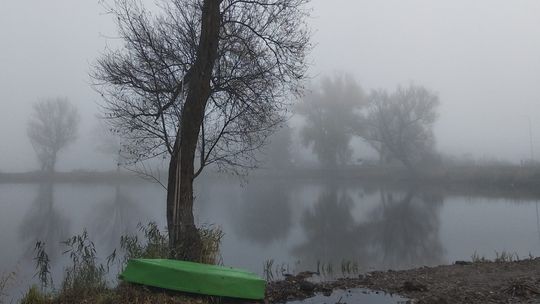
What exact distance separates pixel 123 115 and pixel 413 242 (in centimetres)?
1262

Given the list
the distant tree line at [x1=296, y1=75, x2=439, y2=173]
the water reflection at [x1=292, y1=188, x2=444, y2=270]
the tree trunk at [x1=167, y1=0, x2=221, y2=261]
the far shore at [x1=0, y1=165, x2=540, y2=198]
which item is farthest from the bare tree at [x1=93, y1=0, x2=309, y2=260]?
the distant tree line at [x1=296, y1=75, x2=439, y2=173]

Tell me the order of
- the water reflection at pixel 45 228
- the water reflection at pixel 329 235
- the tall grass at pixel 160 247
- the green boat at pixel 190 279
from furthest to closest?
the water reflection at pixel 45 228, the water reflection at pixel 329 235, the tall grass at pixel 160 247, the green boat at pixel 190 279

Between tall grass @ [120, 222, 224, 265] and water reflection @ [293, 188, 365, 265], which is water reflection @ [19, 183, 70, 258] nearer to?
tall grass @ [120, 222, 224, 265]

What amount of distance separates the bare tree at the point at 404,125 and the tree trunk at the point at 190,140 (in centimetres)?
4889

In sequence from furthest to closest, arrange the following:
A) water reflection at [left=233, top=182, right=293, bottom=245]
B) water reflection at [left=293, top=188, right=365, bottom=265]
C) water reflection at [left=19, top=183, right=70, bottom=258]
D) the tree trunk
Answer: water reflection at [left=233, top=182, right=293, bottom=245], water reflection at [left=19, top=183, right=70, bottom=258], water reflection at [left=293, top=188, right=365, bottom=265], the tree trunk

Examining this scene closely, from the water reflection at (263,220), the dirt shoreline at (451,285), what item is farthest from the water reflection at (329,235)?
the dirt shoreline at (451,285)

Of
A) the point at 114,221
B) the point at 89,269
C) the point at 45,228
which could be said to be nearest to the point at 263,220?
the point at 114,221

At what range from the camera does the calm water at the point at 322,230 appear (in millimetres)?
14648

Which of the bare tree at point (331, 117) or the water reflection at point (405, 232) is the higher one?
the bare tree at point (331, 117)

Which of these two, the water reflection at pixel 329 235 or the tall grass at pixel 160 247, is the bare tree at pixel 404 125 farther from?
the tall grass at pixel 160 247

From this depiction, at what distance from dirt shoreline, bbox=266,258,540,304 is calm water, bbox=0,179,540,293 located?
2928mm

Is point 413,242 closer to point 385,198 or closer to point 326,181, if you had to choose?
point 385,198

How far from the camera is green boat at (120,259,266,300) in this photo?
6328 millimetres

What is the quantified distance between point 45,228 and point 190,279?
1719cm
